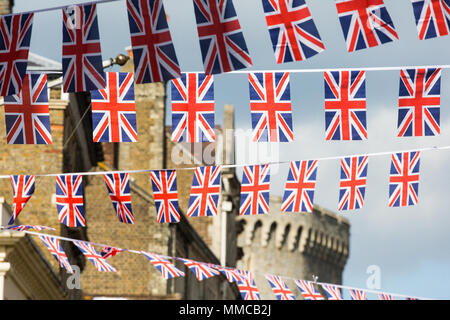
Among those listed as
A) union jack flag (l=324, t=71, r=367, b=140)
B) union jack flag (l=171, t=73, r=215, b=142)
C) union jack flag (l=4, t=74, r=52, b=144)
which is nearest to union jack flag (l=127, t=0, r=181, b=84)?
union jack flag (l=171, t=73, r=215, b=142)

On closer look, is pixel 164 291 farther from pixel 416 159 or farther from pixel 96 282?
pixel 416 159

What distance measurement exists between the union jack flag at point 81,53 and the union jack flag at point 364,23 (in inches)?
120

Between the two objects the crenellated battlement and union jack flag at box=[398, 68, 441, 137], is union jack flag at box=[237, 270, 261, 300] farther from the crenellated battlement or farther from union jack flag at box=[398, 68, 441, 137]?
the crenellated battlement

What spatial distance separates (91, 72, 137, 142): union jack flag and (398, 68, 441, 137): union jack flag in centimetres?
382

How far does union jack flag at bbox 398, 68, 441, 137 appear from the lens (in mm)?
15281

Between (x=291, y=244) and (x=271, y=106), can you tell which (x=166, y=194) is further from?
(x=291, y=244)

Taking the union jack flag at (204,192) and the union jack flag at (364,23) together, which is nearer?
the union jack flag at (364,23)

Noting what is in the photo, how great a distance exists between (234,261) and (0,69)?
41.8 m

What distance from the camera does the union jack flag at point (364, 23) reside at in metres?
13.3

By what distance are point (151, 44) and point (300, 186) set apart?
4856 mm

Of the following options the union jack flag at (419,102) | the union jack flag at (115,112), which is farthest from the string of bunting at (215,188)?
the union jack flag at (115,112)

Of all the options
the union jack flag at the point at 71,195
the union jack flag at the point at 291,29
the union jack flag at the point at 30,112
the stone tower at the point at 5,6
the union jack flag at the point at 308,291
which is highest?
the stone tower at the point at 5,6

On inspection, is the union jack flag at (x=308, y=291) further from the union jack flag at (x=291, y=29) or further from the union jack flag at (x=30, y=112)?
the union jack flag at (x=291, y=29)

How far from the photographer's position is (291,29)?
44.2ft
